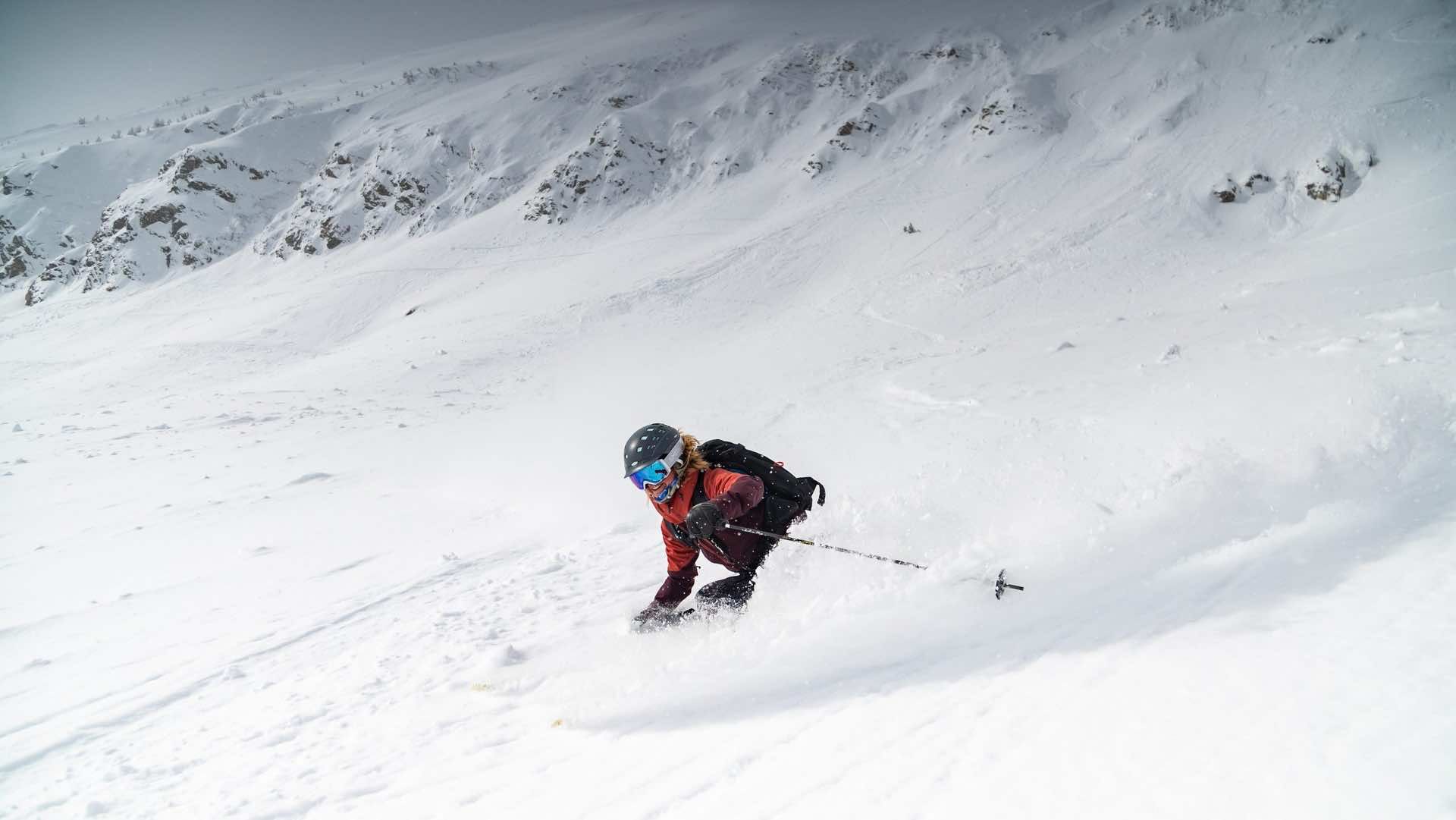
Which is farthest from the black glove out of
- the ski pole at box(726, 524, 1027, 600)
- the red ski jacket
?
the ski pole at box(726, 524, 1027, 600)

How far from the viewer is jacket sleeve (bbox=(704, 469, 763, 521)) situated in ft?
14.0

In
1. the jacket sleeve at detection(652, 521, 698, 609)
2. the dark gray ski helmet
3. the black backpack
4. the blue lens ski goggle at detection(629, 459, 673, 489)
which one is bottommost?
the jacket sleeve at detection(652, 521, 698, 609)

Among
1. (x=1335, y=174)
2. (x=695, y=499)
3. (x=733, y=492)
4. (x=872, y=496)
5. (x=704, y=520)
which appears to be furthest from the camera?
(x=1335, y=174)

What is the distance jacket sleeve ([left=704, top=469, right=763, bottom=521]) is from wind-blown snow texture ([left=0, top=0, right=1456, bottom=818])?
726 mm

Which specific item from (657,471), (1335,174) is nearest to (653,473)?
(657,471)

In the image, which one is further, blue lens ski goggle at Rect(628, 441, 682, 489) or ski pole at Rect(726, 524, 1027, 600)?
blue lens ski goggle at Rect(628, 441, 682, 489)

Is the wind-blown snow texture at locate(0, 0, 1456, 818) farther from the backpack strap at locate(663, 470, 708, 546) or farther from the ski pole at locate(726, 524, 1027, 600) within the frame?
the backpack strap at locate(663, 470, 708, 546)

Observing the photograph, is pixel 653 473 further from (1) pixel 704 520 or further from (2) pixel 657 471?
(1) pixel 704 520

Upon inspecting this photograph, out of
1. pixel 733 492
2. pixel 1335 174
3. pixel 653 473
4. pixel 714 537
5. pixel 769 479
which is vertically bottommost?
pixel 714 537

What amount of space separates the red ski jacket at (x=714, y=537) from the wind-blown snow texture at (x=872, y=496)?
267 mm

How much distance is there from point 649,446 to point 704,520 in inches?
28.4

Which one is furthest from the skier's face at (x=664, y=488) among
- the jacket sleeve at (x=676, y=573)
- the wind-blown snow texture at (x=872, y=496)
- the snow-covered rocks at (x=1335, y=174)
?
the snow-covered rocks at (x=1335, y=174)

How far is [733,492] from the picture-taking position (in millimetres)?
4375

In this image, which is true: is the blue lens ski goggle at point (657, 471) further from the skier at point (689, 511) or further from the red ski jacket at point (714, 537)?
the red ski jacket at point (714, 537)
